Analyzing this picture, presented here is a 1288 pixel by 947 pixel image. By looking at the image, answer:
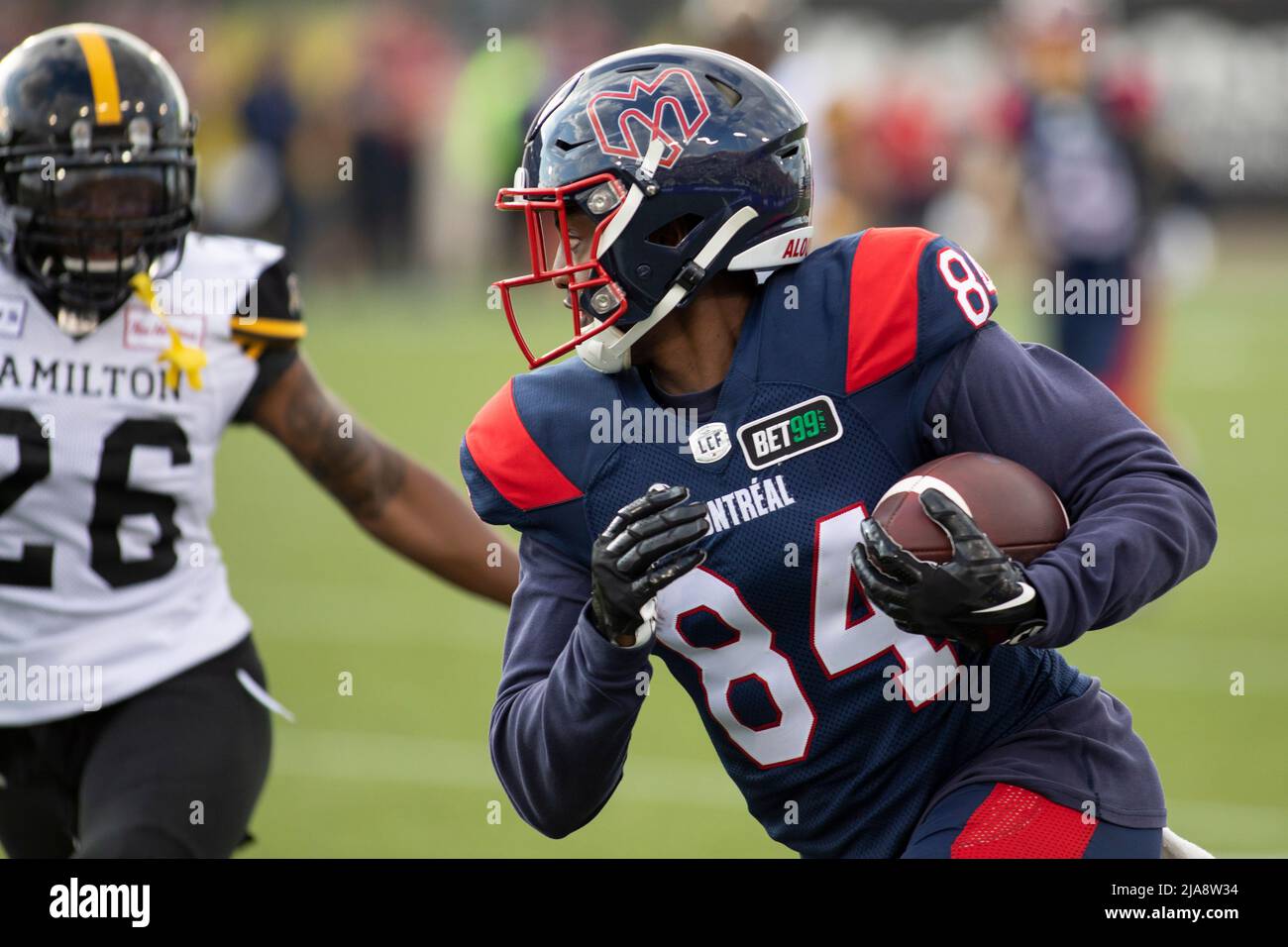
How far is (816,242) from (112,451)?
6.00m

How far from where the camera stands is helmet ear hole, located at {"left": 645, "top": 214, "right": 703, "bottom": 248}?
2.83m

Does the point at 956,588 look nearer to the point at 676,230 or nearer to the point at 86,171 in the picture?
the point at 676,230

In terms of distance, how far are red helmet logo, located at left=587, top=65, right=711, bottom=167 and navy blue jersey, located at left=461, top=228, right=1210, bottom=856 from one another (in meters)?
0.30

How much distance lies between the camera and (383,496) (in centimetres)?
378

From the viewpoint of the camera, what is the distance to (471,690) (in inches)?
261

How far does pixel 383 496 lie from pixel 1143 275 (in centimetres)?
593

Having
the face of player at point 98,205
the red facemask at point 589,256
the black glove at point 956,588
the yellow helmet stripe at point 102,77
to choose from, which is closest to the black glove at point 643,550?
the black glove at point 956,588

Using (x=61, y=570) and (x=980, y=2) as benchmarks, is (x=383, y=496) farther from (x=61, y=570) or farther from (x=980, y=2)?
(x=980, y=2)

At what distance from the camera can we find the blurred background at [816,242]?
5684mm

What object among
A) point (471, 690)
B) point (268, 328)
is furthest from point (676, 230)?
point (471, 690)

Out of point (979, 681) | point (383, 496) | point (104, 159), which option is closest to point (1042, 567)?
point (979, 681)

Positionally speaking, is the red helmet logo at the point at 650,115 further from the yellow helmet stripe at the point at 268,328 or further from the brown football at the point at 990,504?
the yellow helmet stripe at the point at 268,328

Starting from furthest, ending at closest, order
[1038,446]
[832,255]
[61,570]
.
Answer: [61,570]
[832,255]
[1038,446]

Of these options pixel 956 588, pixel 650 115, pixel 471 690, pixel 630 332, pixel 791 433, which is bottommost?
pixel 471 690
